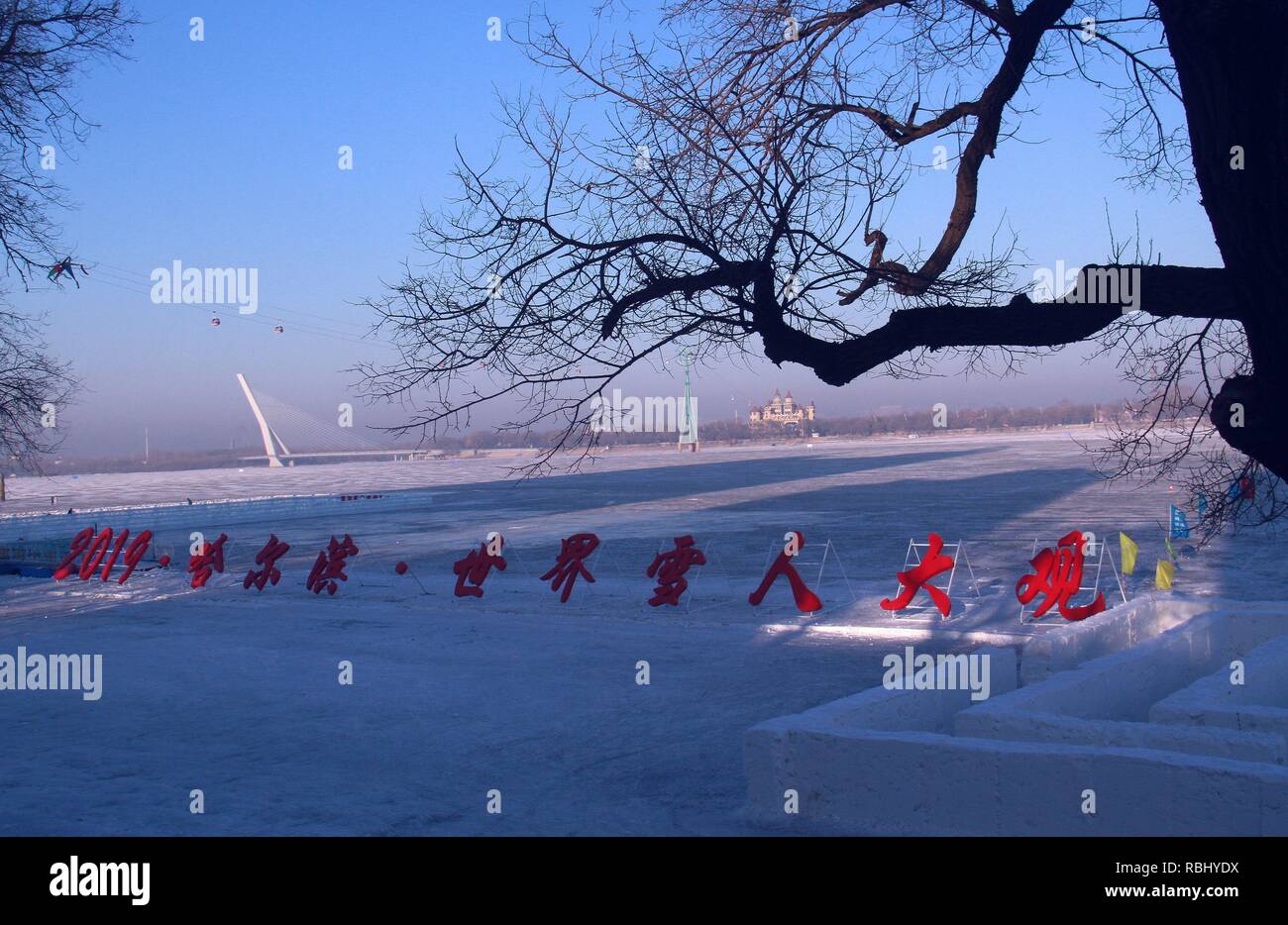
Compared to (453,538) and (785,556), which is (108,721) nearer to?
(785,556)

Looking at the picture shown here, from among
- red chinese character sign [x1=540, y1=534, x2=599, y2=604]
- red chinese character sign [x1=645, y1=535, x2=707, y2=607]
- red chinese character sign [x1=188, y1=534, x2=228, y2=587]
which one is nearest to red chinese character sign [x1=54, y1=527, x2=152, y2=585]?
red chinese character sign [x1=188, y1=534, x2=228, y2=587]

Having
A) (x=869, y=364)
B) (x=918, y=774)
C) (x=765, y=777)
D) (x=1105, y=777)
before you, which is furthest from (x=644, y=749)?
(x=869, y=364)

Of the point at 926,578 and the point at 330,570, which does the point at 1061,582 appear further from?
the point at 330,570

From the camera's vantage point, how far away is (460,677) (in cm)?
1267

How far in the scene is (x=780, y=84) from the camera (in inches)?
251

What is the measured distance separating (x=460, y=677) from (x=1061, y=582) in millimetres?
8282

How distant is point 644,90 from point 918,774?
416 cm

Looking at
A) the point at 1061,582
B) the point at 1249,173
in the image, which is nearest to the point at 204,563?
the point at 1061,582

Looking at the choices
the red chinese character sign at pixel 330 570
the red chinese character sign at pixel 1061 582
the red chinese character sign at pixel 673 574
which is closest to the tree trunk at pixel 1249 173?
the red chinese character sign at pixel 1061 582

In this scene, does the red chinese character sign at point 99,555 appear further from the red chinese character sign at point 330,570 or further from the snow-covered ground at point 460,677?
the red chinese character sign at point 330,570

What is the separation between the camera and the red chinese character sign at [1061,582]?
15117mm

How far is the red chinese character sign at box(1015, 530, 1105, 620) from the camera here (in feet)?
49.6

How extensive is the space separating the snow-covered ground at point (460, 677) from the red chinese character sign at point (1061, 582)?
0.49 meters

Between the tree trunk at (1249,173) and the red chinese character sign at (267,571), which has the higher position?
the tree trunk at (1249,173)
